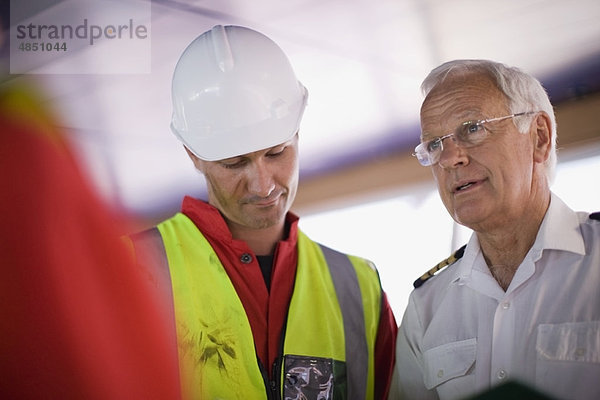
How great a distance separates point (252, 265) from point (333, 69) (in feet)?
2.10

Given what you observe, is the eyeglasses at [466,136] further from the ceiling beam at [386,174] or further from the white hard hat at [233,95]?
the white hard hat at [233,95]

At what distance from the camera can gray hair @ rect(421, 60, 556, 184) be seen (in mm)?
1527

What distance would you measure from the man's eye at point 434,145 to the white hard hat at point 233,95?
0.98ft

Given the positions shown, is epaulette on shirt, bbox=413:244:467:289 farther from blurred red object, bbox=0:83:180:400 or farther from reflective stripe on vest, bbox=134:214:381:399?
blurred red object, bbox=0:83:180:400

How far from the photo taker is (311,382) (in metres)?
1.53

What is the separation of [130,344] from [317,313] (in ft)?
3.05

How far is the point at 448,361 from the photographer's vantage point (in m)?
1.50

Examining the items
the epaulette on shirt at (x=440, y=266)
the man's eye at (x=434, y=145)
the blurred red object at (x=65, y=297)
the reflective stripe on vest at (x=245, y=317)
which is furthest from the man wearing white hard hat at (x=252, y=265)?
the blurred red object at (x=65, y=297)

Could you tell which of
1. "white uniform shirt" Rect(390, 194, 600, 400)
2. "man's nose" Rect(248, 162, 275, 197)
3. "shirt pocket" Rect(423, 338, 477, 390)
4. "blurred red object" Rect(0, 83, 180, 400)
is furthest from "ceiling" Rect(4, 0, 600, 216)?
"blurred red object" Rect(0, 83, 180, 400)

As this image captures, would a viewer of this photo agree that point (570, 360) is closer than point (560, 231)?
Yes

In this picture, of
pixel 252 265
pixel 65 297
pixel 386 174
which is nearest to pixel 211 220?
pixel 252 265

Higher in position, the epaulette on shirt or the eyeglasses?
the eyeglasses

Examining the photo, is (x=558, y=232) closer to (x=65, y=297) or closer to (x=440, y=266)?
(x=440, y=266)

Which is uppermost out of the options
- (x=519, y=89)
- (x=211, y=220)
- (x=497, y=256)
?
(x=519, y=89)
